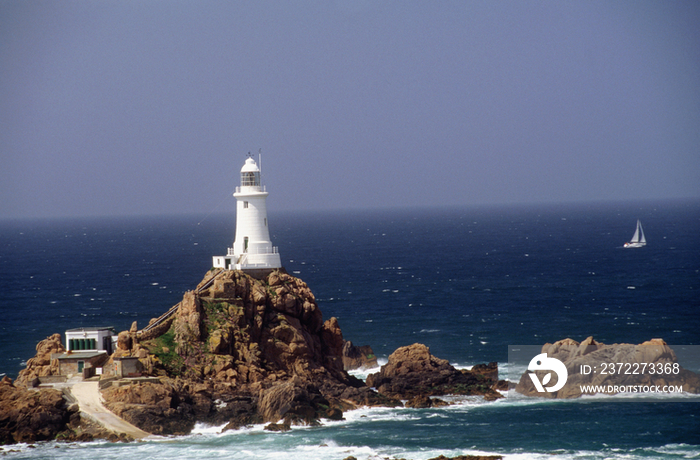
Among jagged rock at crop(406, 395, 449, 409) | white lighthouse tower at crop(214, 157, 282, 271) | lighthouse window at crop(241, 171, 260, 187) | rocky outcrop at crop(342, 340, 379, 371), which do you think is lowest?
jagged rock at crop(406, 395, 449, 409)

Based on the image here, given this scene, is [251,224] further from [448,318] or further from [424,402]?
[448,318]

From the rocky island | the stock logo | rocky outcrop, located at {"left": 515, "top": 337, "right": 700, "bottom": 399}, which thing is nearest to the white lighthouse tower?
the rocky island

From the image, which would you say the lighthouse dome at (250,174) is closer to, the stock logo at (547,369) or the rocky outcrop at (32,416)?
the rocky outcrop at (32,416)

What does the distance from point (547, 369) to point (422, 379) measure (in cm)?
1035

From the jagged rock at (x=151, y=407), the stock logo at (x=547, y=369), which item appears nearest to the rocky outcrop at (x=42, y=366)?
the jagged rock at (x=151, y=407)

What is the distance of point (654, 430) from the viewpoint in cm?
5900

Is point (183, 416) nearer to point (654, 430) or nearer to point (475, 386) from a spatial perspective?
point (475, 386)

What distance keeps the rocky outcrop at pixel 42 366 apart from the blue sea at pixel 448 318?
7.76m

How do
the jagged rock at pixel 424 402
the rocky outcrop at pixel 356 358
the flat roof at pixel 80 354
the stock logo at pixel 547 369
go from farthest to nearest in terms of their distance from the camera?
the rocky outcrop at pixel 356 358
the stock logo at pixel 547 369
the jagged rock at pixel 424 402
the flat roof at pixel 80 354

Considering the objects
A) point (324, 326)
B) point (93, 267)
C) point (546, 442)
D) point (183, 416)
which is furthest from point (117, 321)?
point (93, 267)

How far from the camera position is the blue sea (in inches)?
2140

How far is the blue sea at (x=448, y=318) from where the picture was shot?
178 ft

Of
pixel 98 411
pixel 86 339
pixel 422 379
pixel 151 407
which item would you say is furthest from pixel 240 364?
pixel 422 379

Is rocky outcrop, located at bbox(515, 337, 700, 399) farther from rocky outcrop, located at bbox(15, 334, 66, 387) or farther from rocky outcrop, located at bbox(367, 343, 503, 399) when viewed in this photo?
rocky outcrop, located at bbox(15, 334, 66, 387)
